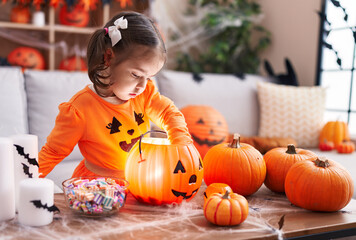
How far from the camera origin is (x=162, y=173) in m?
0.93

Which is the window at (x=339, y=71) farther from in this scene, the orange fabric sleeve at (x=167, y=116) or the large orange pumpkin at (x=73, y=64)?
the large orange pumpkin at (x=73, y=64)

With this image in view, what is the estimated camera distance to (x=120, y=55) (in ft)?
3.12

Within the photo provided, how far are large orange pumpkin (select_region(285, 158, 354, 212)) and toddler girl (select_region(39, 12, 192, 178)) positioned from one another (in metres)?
0.34

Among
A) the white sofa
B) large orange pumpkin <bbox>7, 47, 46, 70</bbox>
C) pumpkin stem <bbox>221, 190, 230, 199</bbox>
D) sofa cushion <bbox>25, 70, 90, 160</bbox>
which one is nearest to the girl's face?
pumpkin stem <bbox>221, 190, 230, 199</bbox>

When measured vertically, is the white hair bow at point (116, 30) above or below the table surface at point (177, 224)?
above

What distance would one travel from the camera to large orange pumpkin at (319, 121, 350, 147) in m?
2.33

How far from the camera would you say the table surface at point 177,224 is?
76cm

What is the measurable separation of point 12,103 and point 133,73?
1.08m

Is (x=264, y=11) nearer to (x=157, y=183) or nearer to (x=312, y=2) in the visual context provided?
(x=312, y=2)

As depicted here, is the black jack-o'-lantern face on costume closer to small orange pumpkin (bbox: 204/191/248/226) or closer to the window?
small orange pumpkin (bbox: 204/191/248/226)

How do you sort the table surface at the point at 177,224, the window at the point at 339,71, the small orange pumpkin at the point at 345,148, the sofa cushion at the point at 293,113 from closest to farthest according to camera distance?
the table surface at the point at 177,224 < the small orange pumpkin at the point at 345,148 < the sofa cushion at the point at 293,113 < the window at the point at 339,71

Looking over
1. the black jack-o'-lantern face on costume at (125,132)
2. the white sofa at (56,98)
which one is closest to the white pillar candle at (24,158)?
the black jack-o'-lantern face on costume at (125,132)

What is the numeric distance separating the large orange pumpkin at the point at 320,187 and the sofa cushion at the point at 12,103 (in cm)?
135

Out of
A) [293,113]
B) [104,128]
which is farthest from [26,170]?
[293,113]
